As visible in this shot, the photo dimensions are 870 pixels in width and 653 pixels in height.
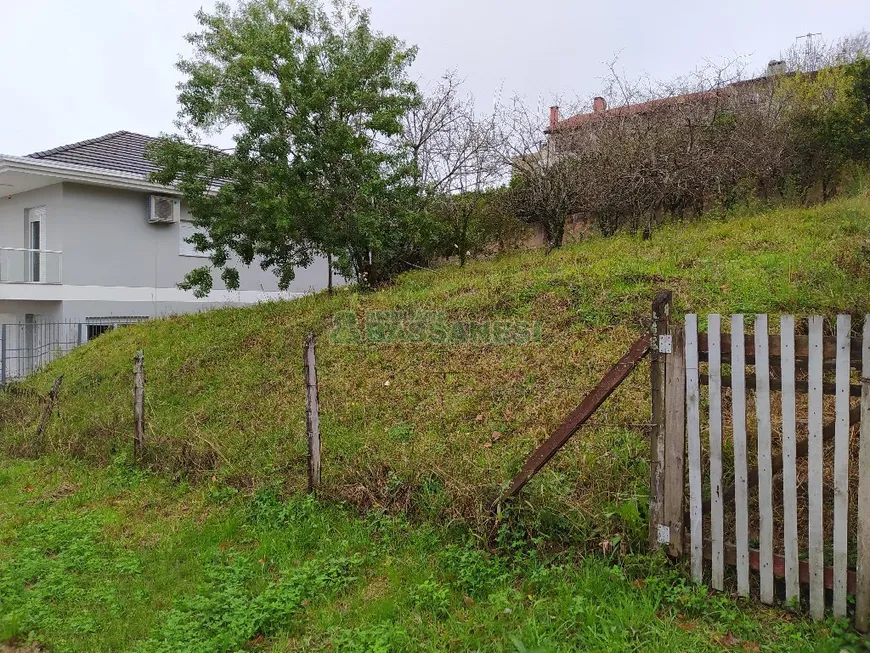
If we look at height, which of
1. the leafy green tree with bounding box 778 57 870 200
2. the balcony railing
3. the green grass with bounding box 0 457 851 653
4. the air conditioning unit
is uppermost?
the leafy green tree with bounding box 778 57 870 200

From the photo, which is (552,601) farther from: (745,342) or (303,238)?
(303,238)

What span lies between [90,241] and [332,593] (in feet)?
46.4

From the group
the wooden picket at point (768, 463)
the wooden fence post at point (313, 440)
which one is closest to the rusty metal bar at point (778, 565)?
the wooden picket at point (768, 463)

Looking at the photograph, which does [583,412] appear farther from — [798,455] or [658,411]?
[798,455]

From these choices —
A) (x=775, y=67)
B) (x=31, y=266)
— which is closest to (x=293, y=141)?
(x=31, y=266)

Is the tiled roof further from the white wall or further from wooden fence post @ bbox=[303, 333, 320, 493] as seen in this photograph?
wooden fence post @ bbox=[303, 333, 320, 493]

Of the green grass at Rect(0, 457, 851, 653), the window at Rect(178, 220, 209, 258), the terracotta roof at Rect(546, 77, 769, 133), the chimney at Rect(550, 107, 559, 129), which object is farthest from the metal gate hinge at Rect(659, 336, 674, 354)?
the window at Rect(178, 220, 209, 258)

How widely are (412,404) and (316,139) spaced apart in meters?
6.18

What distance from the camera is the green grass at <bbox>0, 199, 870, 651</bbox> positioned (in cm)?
307

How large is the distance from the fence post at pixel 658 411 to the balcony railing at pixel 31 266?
14.4 metres

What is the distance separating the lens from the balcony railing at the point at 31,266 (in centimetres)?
1334

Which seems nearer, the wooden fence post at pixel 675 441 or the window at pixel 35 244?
the wooden fence post at pixel 675 441

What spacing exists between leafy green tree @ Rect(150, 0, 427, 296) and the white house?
14.4 ft

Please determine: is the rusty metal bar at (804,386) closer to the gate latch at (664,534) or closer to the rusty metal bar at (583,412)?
the rusty metal bar at (583,412)
